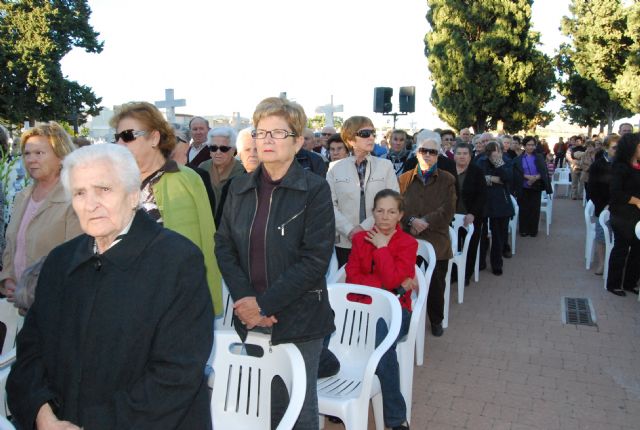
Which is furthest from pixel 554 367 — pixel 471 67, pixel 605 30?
pixel 605 30

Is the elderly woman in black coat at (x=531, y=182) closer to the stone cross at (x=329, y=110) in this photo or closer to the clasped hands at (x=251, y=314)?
the stone cross at (x=329, y=110)

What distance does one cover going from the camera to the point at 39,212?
2.89 m

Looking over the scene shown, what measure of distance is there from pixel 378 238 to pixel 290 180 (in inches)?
59.1

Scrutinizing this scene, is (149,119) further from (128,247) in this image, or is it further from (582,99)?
(582,99)

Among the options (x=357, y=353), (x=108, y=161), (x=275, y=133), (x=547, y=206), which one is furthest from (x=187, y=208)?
(x=547, y=206)

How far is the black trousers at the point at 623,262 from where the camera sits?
6.06 m

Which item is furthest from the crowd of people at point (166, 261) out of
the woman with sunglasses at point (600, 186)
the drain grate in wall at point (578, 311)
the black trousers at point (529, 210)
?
the black trousers at point (529, 210)

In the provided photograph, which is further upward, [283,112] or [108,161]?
[283,112]

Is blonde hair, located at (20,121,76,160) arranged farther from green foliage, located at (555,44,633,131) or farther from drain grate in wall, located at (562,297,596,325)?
green foliage, located at (555,44,633,131)

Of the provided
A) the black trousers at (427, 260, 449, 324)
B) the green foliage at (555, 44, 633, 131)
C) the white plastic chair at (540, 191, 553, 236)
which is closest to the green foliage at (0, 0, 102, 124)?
the green foliage at (555, 44, 633, 131)

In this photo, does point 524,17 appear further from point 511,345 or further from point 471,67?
point 511,345

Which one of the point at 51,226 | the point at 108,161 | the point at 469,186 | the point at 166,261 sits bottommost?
the point at 469,186

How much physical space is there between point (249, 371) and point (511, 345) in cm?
314

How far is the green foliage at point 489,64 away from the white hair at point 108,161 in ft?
87.1
